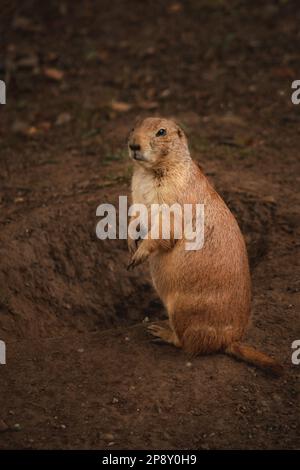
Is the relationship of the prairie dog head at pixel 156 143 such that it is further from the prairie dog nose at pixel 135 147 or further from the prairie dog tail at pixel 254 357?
the prairie dog tail at pixel 254 357

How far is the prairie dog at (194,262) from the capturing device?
487 cm

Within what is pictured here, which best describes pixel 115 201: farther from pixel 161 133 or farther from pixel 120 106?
pixel 120 106

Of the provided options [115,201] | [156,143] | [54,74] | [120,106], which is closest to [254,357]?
[156,143]

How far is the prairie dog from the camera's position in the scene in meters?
4.87

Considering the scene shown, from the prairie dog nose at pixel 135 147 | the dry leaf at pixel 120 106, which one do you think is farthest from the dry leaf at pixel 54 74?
the prairie dog nose at pixel 135 147

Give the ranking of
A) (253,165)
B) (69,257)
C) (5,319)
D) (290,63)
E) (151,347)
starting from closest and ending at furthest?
(151,347)
(5,319)
(69,257)
(253,165)
(290,63)

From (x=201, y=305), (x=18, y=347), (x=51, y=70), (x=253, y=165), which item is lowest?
(x=18, y=347)

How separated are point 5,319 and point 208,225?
1768mm

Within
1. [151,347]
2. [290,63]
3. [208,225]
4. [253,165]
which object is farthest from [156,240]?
[290,63]

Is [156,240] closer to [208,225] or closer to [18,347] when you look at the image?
[208,225]

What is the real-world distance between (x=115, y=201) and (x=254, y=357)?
223 cm

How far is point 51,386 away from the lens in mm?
4684

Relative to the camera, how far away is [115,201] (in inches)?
254

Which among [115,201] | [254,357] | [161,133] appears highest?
[161,133]
